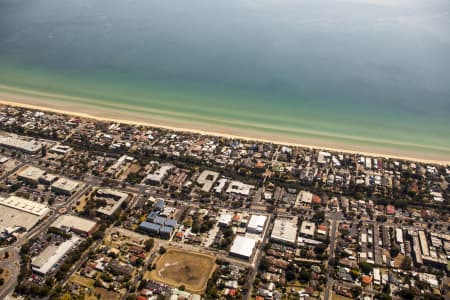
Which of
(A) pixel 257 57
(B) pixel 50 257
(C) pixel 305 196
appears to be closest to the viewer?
(B) pixel 50 257

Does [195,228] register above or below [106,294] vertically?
above

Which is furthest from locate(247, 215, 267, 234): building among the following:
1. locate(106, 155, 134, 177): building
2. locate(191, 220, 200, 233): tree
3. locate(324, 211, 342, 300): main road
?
locate(106, 155, 134, 177): building

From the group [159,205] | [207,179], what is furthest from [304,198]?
[159,205]

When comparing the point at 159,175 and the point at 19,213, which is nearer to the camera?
the point at 19,213

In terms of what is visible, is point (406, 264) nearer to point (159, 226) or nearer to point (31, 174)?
point (159, 226)

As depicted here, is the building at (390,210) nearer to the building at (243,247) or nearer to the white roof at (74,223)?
the building at (243,247)

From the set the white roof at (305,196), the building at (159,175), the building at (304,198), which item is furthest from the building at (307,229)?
the building at (159,175)

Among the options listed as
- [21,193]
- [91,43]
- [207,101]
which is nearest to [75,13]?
[91,43]

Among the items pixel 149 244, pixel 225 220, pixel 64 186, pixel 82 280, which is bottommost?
pixel 82 280
